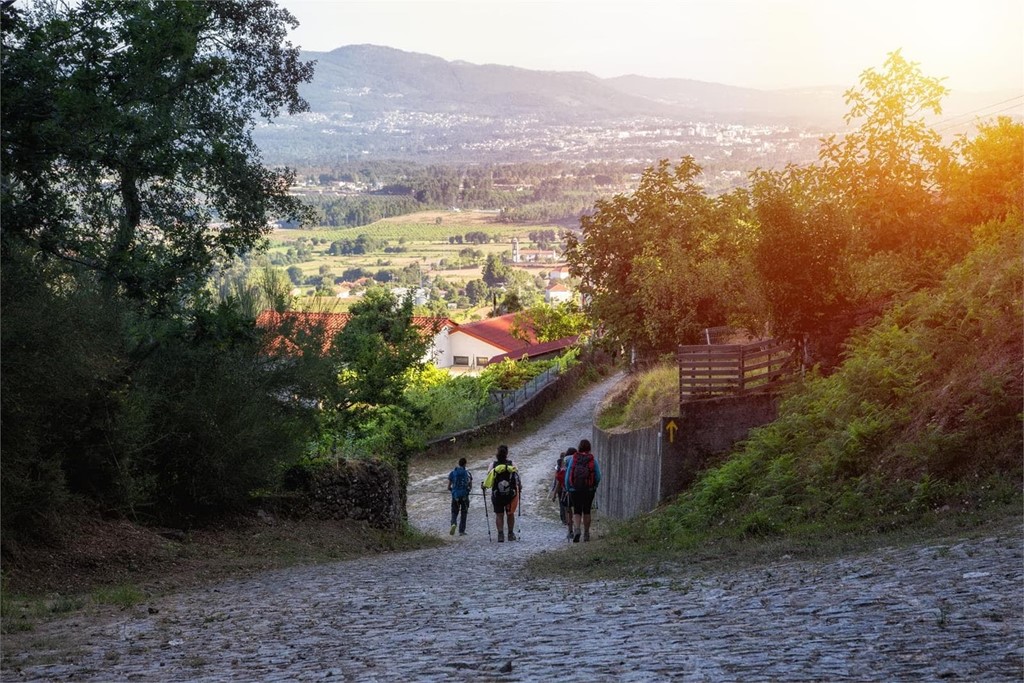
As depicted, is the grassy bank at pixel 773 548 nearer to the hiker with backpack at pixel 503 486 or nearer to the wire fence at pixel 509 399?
the hiker with backpack at pixel 503 486

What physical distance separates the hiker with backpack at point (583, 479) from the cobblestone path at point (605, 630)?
6.04 meters

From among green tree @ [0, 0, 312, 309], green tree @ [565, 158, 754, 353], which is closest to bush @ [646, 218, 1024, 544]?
green tree @ [0, 0, 312, 309]

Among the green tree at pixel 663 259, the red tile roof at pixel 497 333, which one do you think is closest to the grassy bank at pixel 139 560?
the green tree at pixel 663 259

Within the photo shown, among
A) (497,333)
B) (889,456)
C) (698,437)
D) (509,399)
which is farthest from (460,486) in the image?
(497,333)

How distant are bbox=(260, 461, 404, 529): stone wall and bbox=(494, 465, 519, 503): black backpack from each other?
7.66ft

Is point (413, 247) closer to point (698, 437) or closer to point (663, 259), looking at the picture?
point (663, 259)

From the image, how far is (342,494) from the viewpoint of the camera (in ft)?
70.6

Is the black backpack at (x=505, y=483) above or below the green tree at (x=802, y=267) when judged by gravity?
below

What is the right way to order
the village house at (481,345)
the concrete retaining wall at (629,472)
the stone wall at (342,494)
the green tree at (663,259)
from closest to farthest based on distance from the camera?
the stone wall at (342,494)
the concrete retaining wall at (629,472)
the green tree at (663,259)
the village house at (481,345)

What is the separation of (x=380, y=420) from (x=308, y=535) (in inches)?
619

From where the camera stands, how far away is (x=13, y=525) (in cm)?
1405

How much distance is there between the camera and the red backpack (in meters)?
19.0

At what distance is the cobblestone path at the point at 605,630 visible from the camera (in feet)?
23.2

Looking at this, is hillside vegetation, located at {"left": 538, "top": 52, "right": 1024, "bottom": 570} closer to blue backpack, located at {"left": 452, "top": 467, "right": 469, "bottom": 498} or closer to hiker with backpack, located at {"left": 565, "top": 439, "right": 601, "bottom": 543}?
hiker with backpack, located at {"left": 565, "top": 439, "right": 601, "bottom": 543}
